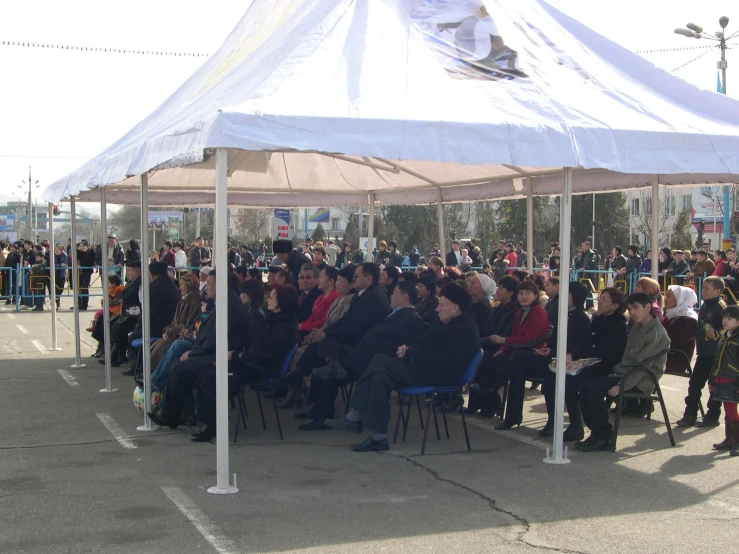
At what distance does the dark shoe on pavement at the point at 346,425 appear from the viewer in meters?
8.12

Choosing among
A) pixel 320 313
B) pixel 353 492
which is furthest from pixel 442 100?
pixel 320 313

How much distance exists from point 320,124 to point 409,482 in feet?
A: 8.84

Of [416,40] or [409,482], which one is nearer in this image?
[409,482]

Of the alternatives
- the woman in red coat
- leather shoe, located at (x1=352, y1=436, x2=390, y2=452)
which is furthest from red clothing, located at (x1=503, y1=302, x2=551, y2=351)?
leather shoe, located at (x1=352, y1=436, x2=390, y2=452)

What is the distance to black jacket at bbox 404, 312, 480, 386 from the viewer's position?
24.1 ft

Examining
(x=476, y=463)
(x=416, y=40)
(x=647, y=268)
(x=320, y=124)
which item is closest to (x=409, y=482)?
(x=476, y=463)

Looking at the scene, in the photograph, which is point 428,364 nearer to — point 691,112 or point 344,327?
point 344,327

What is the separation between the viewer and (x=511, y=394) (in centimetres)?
816

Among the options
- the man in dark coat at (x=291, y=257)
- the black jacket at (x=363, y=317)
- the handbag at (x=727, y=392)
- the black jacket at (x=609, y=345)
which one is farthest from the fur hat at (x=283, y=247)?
the handbag at (x=727, y=392)

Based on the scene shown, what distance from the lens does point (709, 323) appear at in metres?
8.23

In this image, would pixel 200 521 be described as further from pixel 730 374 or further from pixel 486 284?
pixel 486 284

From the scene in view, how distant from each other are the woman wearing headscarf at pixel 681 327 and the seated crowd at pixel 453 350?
0.01 meters

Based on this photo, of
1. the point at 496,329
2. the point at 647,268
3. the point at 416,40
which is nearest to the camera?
the point at 416,40

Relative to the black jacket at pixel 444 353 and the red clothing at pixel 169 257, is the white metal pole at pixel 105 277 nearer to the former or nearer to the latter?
the black jacket at pixel 444 353
